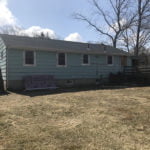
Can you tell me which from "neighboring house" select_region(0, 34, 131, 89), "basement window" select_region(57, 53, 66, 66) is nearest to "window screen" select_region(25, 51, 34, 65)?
"neighboring house" select_region(0, 34, 131, 89)

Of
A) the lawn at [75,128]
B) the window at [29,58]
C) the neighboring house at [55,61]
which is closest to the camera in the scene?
the lawn at [75,128]

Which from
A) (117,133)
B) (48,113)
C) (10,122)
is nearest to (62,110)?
(48,113)

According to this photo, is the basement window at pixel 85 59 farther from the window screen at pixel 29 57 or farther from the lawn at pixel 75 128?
the lawn at pixel 75 128

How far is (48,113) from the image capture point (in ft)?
22.1

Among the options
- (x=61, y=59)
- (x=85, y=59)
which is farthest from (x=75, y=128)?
(x=85, y=59)

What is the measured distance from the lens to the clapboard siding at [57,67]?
1349cm

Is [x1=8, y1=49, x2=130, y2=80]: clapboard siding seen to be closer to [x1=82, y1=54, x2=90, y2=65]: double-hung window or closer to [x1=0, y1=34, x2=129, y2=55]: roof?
[x1=82, y1=54, x2=90, y2=65]: double-hung window

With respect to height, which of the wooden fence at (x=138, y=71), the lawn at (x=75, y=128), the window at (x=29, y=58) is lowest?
the lawn at (x=75, y=128)

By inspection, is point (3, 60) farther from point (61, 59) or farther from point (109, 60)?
point (109, 60)

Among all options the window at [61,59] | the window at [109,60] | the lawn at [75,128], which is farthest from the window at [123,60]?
the lawn at [75,128]

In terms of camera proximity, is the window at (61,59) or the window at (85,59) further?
the window at (85,59)

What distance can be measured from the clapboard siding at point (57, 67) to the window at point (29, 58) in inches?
11.1

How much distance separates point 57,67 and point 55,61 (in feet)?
1.57

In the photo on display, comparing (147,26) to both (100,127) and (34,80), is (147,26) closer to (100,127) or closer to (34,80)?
(34,80)
